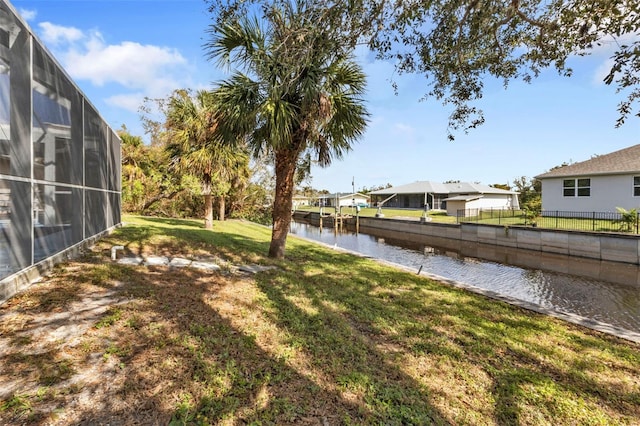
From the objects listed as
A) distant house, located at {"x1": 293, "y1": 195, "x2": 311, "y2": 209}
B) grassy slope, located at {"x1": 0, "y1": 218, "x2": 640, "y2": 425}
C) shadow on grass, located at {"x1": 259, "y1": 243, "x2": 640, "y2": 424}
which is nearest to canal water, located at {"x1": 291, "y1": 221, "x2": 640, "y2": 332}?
shadow on grass, located at {"x1": 259, "y1": 243, "x2": 640, "y2": 424}

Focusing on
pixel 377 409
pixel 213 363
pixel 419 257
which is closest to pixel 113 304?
pixel 213 363

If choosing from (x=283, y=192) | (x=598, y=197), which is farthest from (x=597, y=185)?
(x=283, y=192)

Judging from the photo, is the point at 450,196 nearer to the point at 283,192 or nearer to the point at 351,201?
the point at 351,201

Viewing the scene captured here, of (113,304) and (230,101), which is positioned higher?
(230,101)

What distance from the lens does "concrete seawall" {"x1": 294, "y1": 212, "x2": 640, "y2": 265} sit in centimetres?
1460

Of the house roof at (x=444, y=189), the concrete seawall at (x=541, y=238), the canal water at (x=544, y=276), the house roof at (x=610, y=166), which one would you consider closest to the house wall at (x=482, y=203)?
the house roof at (x=444, y=189)

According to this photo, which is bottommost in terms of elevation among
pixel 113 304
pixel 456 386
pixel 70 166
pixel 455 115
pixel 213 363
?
pixel 456 386

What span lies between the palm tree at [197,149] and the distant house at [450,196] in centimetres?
2739

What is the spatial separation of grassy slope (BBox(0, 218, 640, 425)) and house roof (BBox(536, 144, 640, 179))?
22.3 metres

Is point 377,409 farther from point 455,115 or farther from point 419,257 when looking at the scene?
point 419,257

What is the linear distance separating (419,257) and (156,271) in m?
14.1

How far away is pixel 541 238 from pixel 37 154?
855 inches

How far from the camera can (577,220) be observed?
66.4ft

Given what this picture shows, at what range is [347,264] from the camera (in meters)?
9.17
